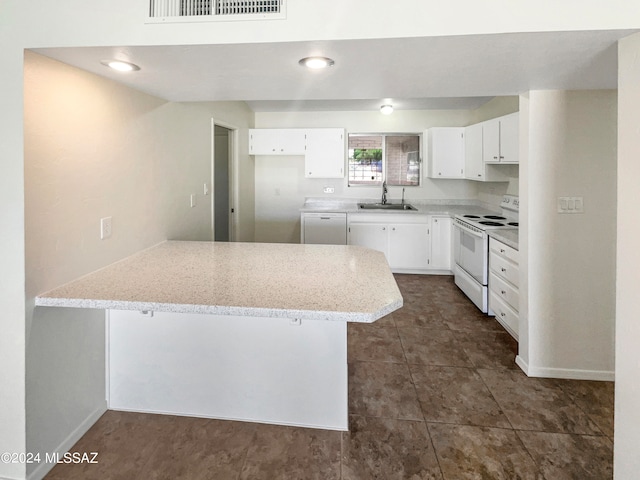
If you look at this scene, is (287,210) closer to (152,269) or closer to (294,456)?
(152,269)

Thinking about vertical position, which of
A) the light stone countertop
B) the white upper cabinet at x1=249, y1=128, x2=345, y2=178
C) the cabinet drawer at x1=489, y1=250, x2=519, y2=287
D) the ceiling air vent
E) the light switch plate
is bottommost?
the cabinet drawer at x1=489, y1=250, x2=519, y2=287

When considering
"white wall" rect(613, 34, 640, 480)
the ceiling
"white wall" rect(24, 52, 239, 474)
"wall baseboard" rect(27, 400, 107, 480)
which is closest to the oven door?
the ceiling

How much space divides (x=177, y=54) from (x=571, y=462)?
253 centimetres

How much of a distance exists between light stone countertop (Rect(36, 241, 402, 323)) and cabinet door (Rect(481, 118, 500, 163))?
242 cm

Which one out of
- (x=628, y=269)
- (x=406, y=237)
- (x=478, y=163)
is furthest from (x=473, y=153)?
(x=628, y=269)


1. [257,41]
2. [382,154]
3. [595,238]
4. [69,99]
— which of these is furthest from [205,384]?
[382,154]

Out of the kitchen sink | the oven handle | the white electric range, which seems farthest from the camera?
the kitchen sink

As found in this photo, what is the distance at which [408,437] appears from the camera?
198 centimetres

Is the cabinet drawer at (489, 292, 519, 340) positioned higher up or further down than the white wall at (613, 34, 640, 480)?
further down

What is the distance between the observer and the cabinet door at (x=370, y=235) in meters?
5.09

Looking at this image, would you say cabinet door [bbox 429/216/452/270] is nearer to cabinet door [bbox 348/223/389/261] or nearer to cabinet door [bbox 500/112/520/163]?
cabinet door [bbox 348/223/389/261]

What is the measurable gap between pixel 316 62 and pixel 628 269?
4.84 feet

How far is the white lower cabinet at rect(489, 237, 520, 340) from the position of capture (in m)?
3.09

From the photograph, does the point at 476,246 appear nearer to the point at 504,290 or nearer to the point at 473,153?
the point at 504,290
